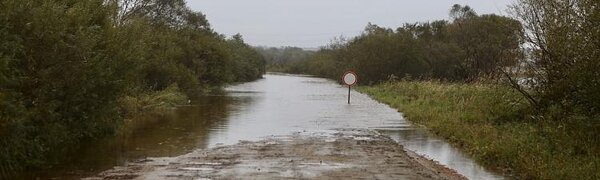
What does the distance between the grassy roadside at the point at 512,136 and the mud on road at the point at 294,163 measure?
55.4 inches

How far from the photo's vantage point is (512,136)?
46.0ft

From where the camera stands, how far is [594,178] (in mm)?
9172

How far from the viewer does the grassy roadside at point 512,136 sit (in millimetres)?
10516

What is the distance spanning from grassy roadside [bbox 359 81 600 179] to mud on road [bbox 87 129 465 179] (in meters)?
1.41

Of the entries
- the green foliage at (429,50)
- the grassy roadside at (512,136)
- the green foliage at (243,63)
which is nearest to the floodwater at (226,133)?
the grassy roadside at (512,136)

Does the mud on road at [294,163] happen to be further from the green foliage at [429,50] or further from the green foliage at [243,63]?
the green foliage at [243,63]

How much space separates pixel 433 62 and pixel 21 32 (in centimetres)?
5603

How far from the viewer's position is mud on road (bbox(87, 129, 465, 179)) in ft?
34.1

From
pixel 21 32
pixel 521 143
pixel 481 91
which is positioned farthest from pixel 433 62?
pixel 21 32

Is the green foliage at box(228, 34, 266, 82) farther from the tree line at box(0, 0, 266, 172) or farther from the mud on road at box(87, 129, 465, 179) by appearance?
the mud on road at box(87, 129, 465, 179)

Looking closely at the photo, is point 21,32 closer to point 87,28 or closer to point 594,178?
point 87,28

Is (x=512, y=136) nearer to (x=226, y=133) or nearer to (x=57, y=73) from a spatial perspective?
(x=226, y=133)

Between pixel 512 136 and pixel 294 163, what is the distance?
5.50 meters

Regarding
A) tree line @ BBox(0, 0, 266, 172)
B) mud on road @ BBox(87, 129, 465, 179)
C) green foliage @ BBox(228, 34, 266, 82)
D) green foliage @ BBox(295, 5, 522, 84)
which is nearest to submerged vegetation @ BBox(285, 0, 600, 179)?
mud on road @ BBox(87, 129, 465, 179)
